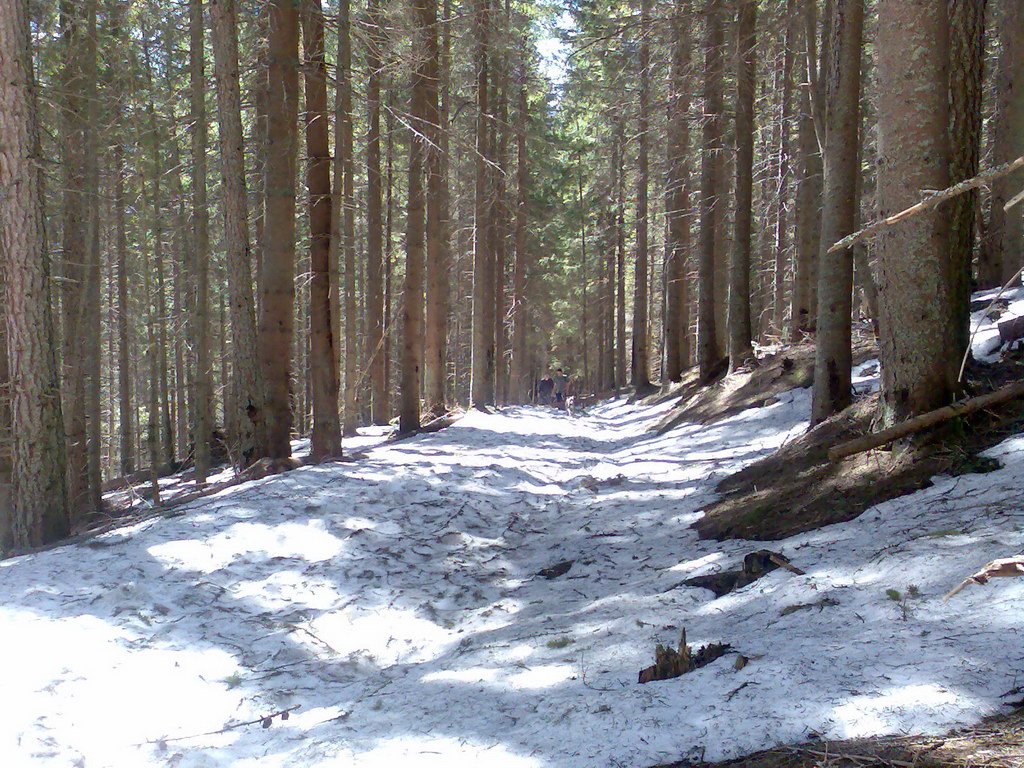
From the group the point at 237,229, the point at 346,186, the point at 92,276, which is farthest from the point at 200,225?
the point at 237,229

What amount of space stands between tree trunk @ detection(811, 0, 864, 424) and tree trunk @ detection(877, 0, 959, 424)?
228 centimetres

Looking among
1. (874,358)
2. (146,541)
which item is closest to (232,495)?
(146,541)

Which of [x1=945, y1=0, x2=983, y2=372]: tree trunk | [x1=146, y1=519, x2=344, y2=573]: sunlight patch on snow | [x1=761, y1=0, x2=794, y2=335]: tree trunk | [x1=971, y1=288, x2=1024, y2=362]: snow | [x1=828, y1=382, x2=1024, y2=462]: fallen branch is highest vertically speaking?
[x1=761, y1=0, x2=794, y2=335]: tree trunk

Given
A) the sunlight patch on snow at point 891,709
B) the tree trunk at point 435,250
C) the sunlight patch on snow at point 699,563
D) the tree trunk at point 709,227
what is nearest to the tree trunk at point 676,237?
the tree trunk at point 709,227

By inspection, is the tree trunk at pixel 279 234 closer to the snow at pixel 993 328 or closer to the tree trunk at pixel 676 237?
the snow at pixel 993 328

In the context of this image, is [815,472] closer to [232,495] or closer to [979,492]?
[979,492]

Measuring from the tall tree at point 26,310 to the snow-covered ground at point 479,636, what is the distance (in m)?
1.73

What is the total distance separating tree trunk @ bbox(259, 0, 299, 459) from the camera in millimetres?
9703

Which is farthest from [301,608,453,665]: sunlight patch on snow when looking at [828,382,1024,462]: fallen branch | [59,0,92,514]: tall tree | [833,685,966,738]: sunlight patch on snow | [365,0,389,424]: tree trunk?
[365,0,389,424]: tree trunk

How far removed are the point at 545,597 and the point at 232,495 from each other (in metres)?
4.15

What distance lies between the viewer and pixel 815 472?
20.6ft

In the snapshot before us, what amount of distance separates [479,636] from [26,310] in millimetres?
5839

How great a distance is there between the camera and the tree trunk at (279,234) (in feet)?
31.8

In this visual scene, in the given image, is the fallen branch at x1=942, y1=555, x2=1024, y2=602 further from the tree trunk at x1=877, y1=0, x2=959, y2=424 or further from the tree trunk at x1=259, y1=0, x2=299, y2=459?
the tree trunk at x1=259, y1=0, x2=299, y2=459
